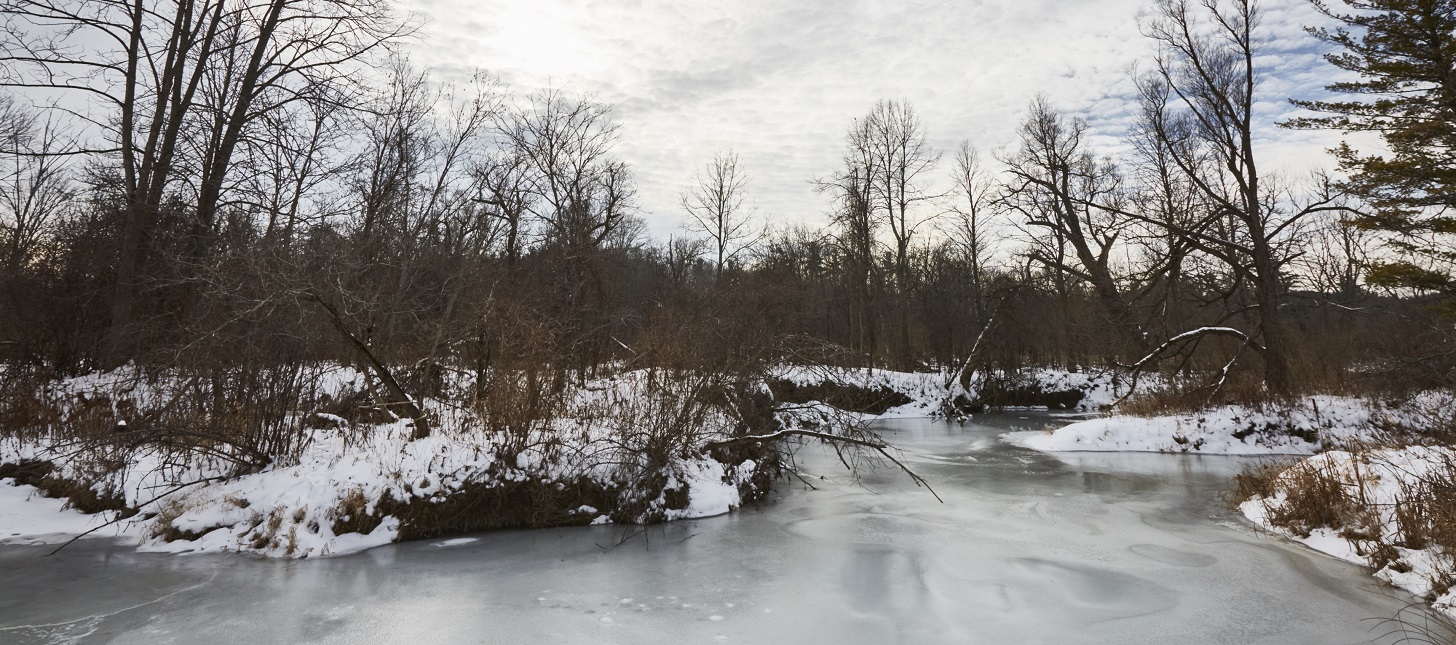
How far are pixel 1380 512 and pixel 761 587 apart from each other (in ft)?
20.7

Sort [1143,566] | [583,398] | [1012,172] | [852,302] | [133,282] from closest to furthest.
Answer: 1. [1143,566]
2. [583,398]
3. [133,282]
4. [1012,172]
5. [852,302]

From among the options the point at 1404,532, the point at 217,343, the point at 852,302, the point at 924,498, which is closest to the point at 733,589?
the point at 924,498

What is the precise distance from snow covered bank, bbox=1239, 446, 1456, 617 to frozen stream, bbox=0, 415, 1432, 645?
31 cm

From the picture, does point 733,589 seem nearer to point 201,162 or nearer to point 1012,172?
point 201,162

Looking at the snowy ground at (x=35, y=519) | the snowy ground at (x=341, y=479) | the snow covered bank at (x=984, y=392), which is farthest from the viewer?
the snow covered bank at (x=984, y=392)

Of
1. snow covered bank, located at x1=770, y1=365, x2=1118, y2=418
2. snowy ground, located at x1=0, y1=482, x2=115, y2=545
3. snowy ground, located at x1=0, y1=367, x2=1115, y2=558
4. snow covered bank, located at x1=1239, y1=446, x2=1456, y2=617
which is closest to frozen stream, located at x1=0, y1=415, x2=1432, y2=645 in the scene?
snow covered bank, located at x1=1239, y1=446, x2=1456, y2=617

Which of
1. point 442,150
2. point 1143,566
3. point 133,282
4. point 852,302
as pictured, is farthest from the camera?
point 852,302

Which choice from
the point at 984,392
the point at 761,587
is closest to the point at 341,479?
the point at 761,587

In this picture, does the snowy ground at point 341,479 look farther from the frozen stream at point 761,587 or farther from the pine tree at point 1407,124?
the pine tree at point 1407,124

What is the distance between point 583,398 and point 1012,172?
1791 cm

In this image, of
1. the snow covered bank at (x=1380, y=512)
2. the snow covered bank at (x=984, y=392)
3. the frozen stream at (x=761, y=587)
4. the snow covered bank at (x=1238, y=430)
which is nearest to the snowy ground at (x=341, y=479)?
the frozen stream at (x=761, y=587)

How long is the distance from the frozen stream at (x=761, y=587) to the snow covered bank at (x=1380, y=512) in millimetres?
311

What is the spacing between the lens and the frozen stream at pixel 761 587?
5.21m

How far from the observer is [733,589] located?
20.8 ft
